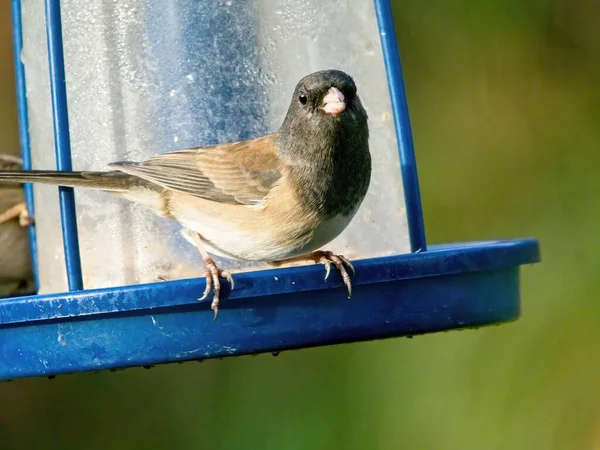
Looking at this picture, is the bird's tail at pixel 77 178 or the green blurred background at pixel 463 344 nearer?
the bird's tail at pixel 77 178

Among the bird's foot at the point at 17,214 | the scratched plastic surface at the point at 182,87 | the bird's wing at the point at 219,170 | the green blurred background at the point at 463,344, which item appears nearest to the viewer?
the bird's wing at the point at 219,170

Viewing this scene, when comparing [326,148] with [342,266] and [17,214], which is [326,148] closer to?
[342,266]

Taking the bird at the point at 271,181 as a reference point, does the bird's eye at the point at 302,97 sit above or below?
above

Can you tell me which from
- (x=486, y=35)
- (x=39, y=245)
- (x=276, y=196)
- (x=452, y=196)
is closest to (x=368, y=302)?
(x=276, y=196)

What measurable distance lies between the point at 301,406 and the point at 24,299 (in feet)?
7.24

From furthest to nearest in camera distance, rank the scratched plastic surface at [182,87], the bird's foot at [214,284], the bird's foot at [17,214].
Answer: the bird's foot at [17,214] → the scratched plastic surface at [182,87] → the bird's foot at [214,284]

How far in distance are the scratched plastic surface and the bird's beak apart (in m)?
0.37

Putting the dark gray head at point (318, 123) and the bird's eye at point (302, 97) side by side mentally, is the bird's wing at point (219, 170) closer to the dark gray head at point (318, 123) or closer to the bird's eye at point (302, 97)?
the dark gray head at point (318, 123)

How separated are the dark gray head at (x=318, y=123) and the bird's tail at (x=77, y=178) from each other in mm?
509

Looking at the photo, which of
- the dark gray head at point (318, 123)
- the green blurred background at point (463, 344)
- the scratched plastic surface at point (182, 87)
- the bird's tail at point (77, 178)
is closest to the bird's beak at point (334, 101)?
the dark gray head at point (318, 123)

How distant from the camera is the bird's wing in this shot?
3.52 metres

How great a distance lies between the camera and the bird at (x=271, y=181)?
11.2ft


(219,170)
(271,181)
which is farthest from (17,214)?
(271,181)

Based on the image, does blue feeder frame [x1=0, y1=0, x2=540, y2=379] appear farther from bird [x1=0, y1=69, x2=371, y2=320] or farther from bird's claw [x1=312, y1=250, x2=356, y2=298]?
bird [x1=0, y1=69, x2=371, y2=320]
